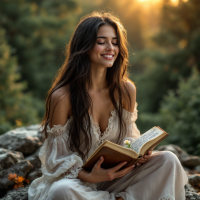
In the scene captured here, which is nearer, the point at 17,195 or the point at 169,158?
the point at 169,158

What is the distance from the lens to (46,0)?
A: 19266 millimetres

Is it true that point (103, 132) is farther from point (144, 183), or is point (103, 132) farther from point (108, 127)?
point (144, 183)

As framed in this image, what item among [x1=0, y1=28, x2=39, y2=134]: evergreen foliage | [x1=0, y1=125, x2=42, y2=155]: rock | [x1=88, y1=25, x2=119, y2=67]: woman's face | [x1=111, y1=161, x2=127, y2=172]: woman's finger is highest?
[x1=88, y1=25, x2=119, y2=67]: woman's face

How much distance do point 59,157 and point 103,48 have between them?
1101 mm

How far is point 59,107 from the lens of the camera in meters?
2.17

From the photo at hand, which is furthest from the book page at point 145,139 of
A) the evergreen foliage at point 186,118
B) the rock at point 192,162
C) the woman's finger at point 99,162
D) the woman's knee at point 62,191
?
the evergreen foliage at point 186,118

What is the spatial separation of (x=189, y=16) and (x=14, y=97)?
8.11 m

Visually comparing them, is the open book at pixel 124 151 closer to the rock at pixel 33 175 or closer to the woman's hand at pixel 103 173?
the woman's hand at pixel 103 173

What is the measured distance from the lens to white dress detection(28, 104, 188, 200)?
184cm

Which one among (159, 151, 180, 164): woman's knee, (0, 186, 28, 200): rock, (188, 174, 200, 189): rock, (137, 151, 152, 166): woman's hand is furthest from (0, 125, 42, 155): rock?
(188, 174, 200, 189): rock

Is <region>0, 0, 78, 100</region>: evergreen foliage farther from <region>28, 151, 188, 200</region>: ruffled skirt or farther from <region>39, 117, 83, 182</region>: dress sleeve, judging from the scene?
<region>28, 151, 188, 200</region>: ruffled skirt

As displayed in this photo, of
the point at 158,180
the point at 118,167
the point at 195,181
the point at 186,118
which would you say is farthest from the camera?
the point at 186,118

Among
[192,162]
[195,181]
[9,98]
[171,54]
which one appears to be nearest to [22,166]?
[195,181]

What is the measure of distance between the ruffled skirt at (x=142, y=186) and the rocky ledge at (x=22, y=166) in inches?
19.7
